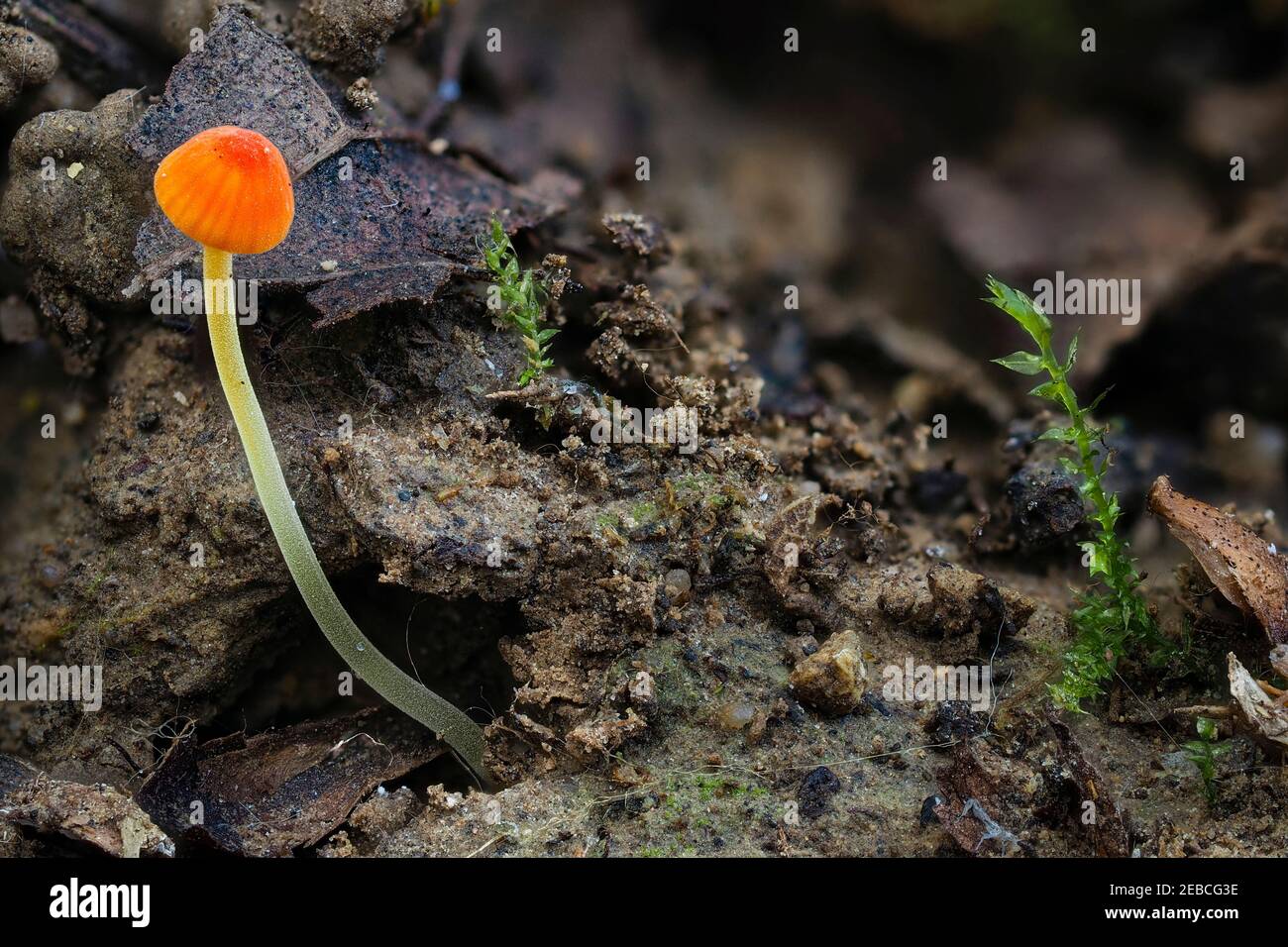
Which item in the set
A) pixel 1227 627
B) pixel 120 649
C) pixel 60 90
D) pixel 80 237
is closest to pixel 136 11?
pixel 60 90

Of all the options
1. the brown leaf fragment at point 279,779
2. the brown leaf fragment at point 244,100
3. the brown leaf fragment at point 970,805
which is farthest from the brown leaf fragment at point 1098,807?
the brown leaf fragment at point 244,100

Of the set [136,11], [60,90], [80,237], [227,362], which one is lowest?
[227,362]

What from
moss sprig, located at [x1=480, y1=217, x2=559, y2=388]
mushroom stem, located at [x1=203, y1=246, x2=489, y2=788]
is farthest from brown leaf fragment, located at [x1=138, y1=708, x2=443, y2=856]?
moss sprig, located at [x1=480, y1=217, x2=559, y2=388]

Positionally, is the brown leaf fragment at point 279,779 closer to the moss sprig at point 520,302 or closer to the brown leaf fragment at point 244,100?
the moss sprig at point 520,302

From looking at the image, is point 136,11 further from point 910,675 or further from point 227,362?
point 910,675

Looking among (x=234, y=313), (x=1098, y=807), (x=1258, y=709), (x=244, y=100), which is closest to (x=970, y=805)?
(x=1098, y=807)

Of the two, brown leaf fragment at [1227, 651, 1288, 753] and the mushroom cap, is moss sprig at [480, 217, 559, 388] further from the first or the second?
brown leaf fragment at [1227, 651, 1288, 753]
